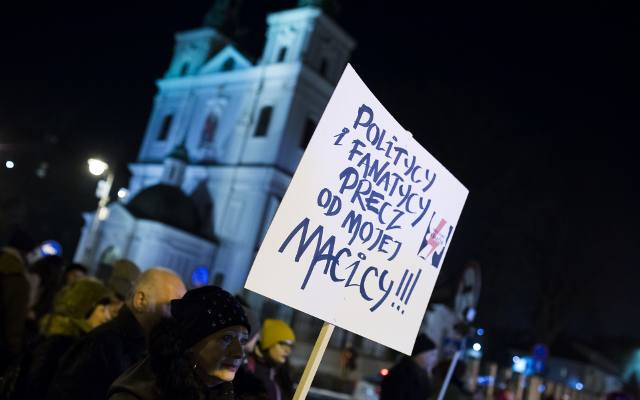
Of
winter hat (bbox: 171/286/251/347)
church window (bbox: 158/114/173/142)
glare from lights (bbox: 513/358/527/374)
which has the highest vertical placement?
church window (bbox: 158/114/173/142)

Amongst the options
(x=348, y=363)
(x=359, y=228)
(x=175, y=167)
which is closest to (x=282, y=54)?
(x=175, y=167)

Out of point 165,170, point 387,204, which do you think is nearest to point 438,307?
point 165,170

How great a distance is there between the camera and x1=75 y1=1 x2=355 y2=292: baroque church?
3925 centimetres

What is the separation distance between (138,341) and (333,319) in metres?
1.16

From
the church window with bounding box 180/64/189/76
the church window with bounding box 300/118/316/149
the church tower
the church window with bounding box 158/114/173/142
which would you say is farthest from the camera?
the church window with bounding box 180/64/189/76

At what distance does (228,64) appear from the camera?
156 feet

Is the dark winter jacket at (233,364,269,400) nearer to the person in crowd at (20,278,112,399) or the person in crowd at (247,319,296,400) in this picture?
the person in crowd at (20,278,112,399)

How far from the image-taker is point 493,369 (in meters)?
16.9

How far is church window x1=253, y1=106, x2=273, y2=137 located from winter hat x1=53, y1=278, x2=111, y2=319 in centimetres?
3794

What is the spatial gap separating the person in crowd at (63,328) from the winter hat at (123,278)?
924mm

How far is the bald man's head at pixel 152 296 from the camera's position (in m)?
3.57

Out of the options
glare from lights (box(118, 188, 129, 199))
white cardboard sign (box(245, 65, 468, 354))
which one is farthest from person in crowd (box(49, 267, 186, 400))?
glare from lights (box(118, 188, 129, 199))

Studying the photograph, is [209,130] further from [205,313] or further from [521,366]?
[205,313]

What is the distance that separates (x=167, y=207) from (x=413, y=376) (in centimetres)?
3585
